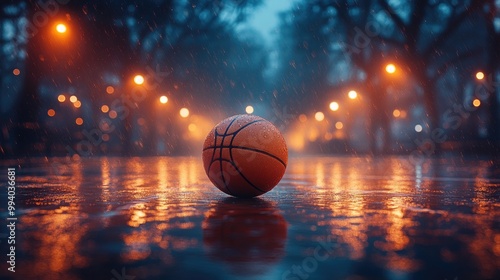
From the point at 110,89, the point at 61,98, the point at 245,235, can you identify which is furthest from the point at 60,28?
the point at 61,98

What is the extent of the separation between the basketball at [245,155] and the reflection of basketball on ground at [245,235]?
0.52 m

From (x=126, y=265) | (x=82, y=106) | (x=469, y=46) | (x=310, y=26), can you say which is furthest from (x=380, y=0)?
(x=82, y=106)

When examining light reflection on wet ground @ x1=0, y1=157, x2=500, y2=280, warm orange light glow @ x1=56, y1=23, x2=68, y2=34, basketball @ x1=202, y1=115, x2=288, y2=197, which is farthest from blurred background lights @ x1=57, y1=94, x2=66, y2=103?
basketball @ x1=202, y1=115, x2=288, y2=197

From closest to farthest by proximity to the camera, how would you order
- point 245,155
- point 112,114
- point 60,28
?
point 245,155, point 60,28, point 112,114

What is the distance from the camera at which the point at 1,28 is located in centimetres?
3034

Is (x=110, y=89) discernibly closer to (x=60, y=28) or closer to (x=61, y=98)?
(x=60, y=28)

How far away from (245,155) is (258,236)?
9.61ft

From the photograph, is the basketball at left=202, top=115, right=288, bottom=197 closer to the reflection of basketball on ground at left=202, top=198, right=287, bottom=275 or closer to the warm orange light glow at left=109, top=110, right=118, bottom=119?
the reflection of basketball on ground at left=202, top=198, right=287, bottom=275

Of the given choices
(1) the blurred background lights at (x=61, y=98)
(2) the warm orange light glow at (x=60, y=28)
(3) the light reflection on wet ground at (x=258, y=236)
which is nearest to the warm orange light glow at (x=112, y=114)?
(1) the blurred background lights at (x=61, y=98)

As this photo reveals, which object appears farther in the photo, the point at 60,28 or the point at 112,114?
the point at 112,114

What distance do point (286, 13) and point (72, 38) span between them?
18268 mm

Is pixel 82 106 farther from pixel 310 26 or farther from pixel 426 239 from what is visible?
pixel 426 239

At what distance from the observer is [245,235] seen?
534 centimetres

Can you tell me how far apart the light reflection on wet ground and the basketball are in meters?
0.29
